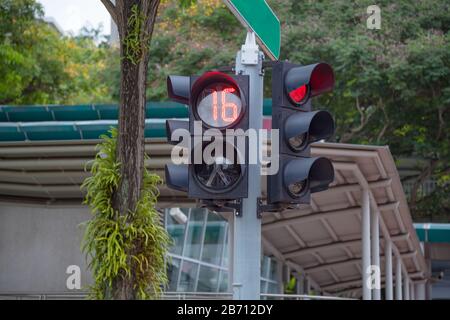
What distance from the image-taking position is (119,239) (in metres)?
7.96

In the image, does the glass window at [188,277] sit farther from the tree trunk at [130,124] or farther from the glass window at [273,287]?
the tree trunk at [130,124]

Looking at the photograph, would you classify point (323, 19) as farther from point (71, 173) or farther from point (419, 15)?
point (71, 173)

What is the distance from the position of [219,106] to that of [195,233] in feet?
66.7

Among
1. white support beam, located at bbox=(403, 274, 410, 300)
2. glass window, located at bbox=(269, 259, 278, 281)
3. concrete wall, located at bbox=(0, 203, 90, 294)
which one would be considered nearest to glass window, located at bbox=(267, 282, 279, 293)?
glass window, located at bbox=(269, 259, 278, 281)

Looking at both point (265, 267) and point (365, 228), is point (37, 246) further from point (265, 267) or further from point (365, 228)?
point (365, 228)

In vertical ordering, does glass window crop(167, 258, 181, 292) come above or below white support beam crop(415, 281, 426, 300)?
below

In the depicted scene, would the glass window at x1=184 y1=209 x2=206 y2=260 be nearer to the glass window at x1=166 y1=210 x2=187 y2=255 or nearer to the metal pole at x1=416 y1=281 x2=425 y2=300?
the glass window at x1=166 y1=210 x2=187 y2=255

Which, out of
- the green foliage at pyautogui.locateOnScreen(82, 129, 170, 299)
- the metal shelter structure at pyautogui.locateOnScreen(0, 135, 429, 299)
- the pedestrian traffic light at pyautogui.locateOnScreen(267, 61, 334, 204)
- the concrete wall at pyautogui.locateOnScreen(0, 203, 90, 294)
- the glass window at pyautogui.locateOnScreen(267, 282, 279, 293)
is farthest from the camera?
the glass window at pyautogui.locateOnScreen(267, 282, 279, 293)

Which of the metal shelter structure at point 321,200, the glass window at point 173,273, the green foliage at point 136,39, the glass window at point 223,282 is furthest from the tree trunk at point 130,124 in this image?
the glass window at point 223,282

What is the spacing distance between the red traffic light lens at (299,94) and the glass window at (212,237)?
66.1 ft

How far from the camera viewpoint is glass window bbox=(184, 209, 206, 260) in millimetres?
26656

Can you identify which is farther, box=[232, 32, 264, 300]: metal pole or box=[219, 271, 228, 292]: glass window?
box=[219, 271, 228, 292]: glass window

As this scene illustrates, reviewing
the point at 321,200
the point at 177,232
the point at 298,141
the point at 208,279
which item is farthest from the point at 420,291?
the point at 298,141

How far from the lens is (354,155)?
1752 cm
